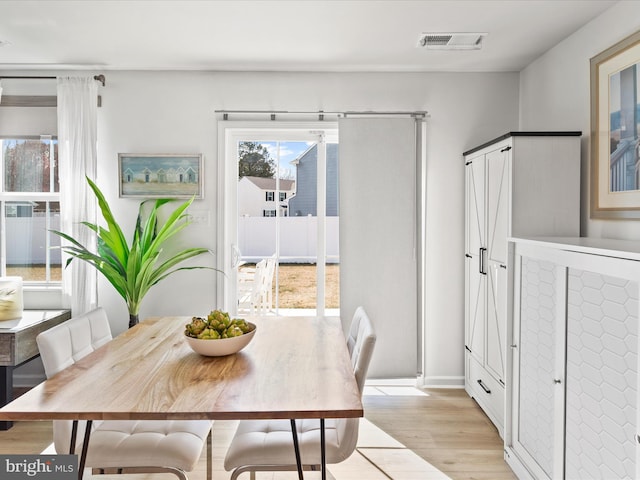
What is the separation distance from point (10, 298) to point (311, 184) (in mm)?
2364

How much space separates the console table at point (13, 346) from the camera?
3.06 meters

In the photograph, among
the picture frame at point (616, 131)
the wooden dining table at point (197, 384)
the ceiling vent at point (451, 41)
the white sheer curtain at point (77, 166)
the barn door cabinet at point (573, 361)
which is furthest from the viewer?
the white sheer curtain at point (77, 166)

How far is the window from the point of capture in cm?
379

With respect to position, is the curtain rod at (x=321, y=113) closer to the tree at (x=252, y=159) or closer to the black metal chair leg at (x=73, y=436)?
the tree at (x=252, y=159)

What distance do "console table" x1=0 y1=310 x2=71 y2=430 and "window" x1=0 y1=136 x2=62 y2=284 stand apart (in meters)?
0.62

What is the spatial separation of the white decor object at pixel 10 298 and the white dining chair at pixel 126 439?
166 centimetres

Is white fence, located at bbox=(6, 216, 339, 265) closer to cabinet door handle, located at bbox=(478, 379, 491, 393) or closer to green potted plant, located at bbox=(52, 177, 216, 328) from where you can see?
green potted plant, located at bbox=(52, 177, 216, 328)

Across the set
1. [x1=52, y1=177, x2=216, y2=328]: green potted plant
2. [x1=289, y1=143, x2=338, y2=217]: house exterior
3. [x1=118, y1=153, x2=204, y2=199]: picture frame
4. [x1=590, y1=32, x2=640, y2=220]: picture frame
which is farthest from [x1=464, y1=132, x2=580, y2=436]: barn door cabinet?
Result: [x1=118, y1=153, x2=204, y2=199]: picture frame

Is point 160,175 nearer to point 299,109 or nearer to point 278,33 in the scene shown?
point 299,109

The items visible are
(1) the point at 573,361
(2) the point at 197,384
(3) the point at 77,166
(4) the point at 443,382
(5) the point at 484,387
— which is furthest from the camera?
(4) the point at 443,382

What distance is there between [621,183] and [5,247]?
4.33 meters

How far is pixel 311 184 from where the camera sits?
3.96m

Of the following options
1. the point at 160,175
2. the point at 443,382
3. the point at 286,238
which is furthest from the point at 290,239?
the point at 443,382

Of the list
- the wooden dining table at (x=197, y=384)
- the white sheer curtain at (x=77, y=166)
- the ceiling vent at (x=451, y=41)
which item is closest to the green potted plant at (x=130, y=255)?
the white sheer curtain at (x=77, y=166)
